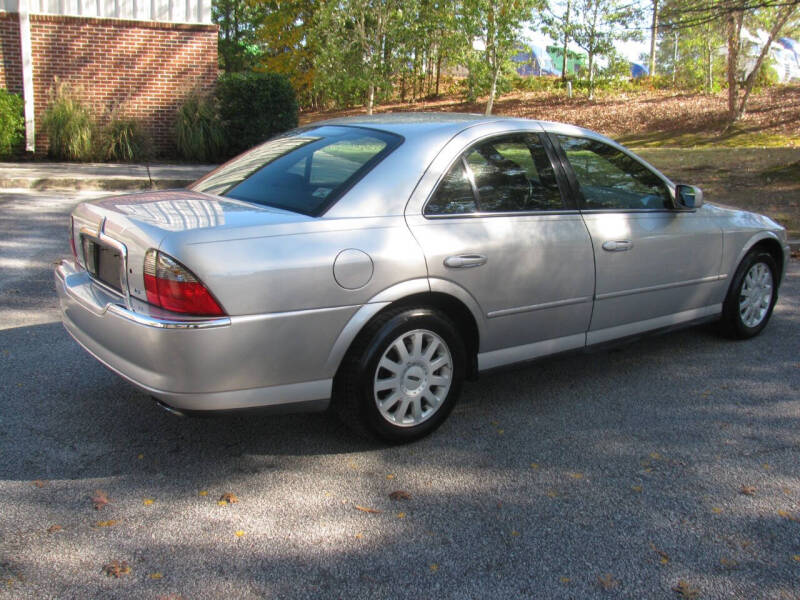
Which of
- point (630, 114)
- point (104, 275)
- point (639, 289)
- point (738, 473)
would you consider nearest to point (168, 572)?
point (104, 275)

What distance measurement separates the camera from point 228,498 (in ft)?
11.3

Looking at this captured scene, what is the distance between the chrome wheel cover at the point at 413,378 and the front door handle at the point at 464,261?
358mm

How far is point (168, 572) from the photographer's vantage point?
9.42ft

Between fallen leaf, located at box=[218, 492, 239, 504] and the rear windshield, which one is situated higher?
the rear windshield

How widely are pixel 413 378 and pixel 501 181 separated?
1.22 m

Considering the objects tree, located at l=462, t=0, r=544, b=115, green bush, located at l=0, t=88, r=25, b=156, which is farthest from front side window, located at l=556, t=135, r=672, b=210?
tree, located at l=462, t=0, r=544, b=115

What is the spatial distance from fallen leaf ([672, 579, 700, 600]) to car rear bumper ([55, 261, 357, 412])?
66.2 inches

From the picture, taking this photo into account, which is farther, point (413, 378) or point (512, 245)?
point (512, 245)

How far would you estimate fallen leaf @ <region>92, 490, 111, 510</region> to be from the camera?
332cm

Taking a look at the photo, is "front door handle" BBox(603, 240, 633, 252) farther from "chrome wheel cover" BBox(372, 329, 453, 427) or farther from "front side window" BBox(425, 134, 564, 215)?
"chrome wheel cover" BBox(372, 329, 453, 427)

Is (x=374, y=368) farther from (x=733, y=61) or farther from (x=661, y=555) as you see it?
(x=733, y=61)

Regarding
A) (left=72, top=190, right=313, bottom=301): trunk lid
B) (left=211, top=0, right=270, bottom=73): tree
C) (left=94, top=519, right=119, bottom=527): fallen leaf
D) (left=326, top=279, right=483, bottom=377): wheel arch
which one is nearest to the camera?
(left=94, top=519, right=119, bottom=527): fallen leaf

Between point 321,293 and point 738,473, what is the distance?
2182 millimetres

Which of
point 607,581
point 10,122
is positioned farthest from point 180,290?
point 10,122
